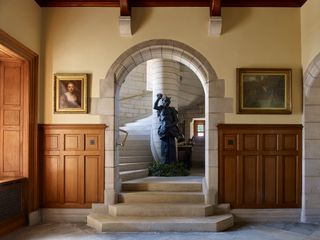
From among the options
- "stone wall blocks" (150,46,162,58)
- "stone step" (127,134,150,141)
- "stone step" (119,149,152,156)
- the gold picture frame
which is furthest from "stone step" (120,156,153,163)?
"stone wall blocks" (150,46,162,58)

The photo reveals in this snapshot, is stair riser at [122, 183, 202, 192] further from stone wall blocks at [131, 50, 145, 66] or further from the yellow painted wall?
the yellow painted wall

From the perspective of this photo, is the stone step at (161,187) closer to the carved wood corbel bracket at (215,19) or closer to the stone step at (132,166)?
the stone step at (132,166)

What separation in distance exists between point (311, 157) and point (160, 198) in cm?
220

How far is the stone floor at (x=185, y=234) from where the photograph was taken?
3.78 m

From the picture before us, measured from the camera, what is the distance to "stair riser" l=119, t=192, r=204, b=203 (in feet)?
15.2

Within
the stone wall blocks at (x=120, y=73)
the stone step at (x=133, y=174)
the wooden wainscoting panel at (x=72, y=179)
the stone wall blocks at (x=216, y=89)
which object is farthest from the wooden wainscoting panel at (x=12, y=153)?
the stone wall blocks at (x=216, y=89)

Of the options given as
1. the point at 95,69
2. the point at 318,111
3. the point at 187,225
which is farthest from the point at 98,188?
the point at 318,111

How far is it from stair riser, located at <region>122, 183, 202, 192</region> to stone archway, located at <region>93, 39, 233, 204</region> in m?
0.35

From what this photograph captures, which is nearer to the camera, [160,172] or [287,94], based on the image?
[287,94]

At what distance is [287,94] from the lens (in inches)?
179

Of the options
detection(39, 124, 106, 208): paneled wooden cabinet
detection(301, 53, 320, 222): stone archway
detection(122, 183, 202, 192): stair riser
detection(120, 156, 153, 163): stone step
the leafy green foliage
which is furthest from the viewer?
detection(120, 156, 153, 163): stone step

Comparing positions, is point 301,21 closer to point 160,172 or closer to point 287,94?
point 287,94

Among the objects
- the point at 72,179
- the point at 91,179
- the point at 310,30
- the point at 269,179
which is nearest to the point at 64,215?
the point at 72,179

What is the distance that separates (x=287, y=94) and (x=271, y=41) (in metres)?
0.79
